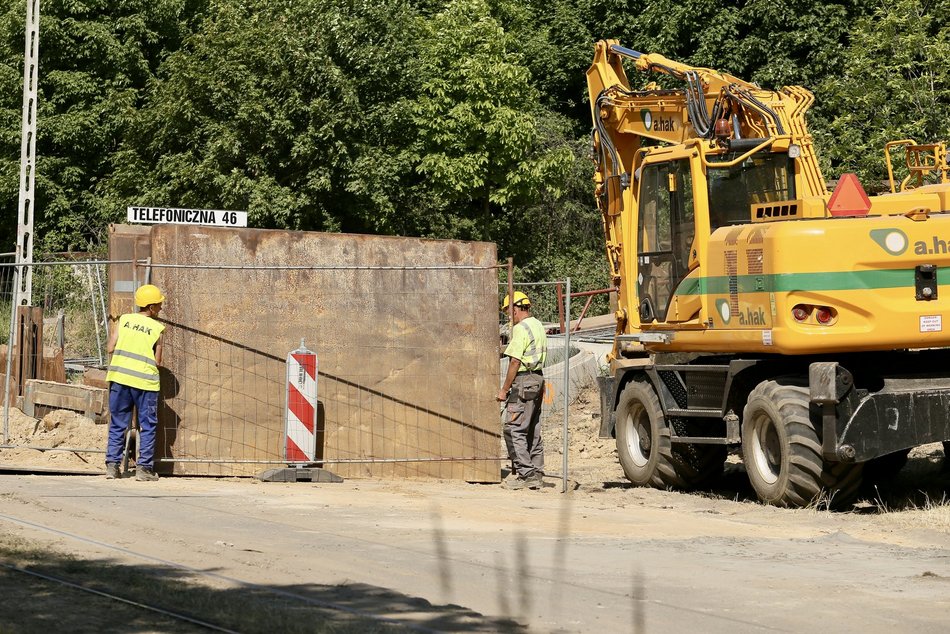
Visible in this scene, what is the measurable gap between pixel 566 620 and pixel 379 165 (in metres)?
27.0

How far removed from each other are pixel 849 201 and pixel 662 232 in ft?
7.59

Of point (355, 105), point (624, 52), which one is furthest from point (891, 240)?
point (355, 105)

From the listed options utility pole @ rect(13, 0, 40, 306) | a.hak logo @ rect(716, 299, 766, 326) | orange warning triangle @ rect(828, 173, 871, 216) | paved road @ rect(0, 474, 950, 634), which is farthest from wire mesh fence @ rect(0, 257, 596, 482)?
utility pole @ rect(13, 0, 40, 306)

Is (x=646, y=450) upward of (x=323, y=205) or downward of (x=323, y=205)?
downward

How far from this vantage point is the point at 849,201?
38.2 feet

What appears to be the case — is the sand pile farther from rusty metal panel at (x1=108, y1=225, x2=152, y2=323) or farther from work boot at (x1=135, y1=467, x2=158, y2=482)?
rusty metal panel at (x1=108, y1=225, x2=152, y2=323)

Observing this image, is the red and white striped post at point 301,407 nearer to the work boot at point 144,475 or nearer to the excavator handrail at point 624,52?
the work boot at point 144,475

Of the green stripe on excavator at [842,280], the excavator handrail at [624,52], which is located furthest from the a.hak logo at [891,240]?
the excavator handrail at [624,52]

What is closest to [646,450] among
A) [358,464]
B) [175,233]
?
[358,464]

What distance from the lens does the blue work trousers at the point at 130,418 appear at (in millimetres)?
12664

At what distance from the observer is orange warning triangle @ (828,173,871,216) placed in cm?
1161

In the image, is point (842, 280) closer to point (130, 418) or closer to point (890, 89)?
point (130, 418)

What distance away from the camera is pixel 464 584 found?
789cm

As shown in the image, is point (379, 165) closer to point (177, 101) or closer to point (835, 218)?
point (177, 101)
